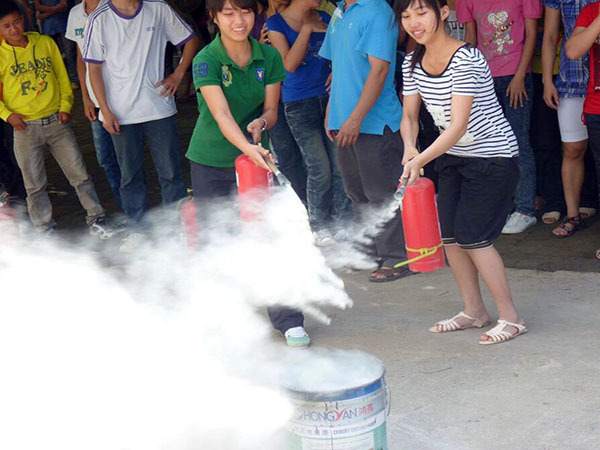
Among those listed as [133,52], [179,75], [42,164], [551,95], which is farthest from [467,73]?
[42,164]

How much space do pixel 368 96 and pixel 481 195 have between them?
1.23 m

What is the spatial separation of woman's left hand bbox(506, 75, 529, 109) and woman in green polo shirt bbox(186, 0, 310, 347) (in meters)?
1.87

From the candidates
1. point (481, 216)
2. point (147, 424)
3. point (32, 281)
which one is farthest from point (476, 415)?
point (32, 281)

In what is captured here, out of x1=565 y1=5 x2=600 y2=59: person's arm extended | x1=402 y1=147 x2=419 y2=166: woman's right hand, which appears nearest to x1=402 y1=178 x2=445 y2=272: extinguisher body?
x1=402 y1=147 x2=419 y2=166: woman's right hand

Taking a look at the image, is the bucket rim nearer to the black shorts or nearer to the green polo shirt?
the black shorts

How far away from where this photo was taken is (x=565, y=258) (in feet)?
18.4

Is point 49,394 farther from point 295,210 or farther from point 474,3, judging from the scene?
point 474,3

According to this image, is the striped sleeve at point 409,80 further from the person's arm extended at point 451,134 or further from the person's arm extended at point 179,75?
the person's arm extended at point 179,75

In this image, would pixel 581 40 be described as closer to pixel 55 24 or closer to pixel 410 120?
pixel 410 120

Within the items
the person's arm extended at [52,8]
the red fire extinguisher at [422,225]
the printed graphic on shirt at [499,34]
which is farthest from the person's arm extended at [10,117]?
the person's arm extended at [52,8]

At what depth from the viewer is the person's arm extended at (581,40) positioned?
5.12 metres

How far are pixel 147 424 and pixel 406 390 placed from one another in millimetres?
1127

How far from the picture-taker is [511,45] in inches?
235

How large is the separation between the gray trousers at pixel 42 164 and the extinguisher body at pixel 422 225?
3.57 metres
